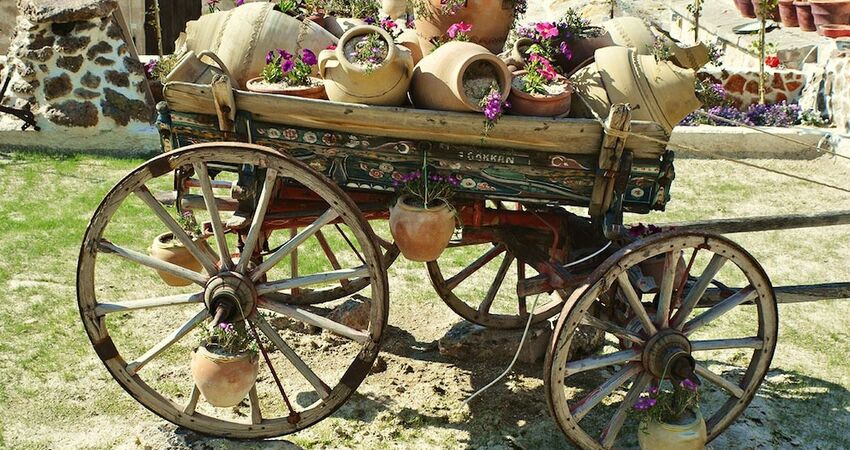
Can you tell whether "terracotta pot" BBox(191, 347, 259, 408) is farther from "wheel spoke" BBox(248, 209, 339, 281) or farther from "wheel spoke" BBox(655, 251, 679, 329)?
"wheel spoke" BBox(655, 251, 679, 329)

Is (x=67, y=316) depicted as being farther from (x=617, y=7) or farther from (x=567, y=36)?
(x=617, y=7)

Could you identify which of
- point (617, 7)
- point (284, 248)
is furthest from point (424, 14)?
point (617, 7)

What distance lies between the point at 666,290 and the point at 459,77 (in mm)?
1212

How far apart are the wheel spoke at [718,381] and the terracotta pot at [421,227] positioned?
1.21m

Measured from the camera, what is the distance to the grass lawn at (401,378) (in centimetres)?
405

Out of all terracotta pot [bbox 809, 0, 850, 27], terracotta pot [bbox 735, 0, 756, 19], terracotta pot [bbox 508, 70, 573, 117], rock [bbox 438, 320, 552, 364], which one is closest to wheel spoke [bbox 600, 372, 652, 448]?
rock [bbox 438, 320, 552, 364]

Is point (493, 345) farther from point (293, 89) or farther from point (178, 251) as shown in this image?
point (293, 89)

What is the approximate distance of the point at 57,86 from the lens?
836 centimetres

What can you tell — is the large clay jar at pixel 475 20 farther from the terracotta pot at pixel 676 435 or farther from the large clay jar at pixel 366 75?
the terracotta pot at pixel 676 435

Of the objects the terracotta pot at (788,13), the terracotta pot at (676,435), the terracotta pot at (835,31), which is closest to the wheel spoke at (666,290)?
the terracotta pot at (676,435)

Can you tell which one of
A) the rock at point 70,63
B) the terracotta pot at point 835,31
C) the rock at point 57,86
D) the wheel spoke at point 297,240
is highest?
the wheel spoke at point 297,240

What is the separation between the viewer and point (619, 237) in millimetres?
3607

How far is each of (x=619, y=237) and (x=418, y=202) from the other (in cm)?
84

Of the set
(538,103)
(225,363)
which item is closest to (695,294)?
(538,103)
